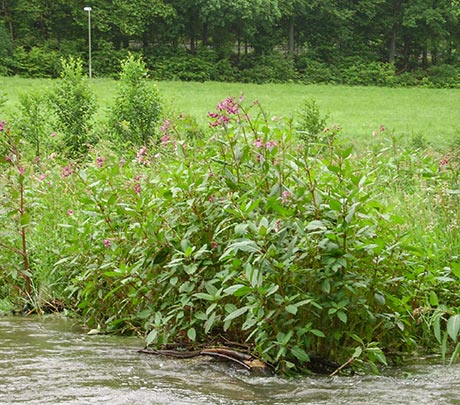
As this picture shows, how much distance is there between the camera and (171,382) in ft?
12.9

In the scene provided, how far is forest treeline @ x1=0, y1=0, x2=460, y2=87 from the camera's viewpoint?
127 feet

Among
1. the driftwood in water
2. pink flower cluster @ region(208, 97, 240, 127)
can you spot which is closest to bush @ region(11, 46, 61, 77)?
pink flower cluster @ region(208, 97, 240, 127)

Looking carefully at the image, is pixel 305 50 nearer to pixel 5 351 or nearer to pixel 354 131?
pixel 354 131

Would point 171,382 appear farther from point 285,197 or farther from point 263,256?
point 285,197

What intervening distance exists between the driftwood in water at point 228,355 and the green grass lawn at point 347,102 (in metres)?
12.1

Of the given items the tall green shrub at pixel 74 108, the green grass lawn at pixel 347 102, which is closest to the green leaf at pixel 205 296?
the tall green shrub at pixel 74 108

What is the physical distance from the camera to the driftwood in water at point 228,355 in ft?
13.7

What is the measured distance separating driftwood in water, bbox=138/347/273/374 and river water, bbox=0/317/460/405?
0.13 feet

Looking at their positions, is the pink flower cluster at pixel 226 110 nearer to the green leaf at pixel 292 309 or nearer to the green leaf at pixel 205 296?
the green leaf at pixel 205 296

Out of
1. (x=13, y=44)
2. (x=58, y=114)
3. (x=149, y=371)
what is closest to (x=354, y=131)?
(x=58, y=114)

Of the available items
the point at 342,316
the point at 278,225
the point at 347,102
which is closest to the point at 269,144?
the point at 278,225

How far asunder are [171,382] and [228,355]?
1.69ft

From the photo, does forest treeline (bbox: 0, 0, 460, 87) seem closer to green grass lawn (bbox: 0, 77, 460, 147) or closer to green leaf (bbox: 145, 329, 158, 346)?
green grass lawn (bbox: 0, 77, 460, 147)

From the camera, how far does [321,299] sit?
4.21 m
